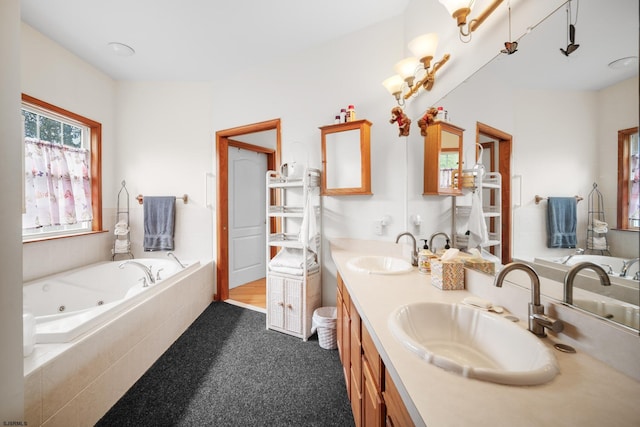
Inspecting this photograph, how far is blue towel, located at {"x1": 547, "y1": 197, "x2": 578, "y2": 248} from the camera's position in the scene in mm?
724

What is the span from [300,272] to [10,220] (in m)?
1.68

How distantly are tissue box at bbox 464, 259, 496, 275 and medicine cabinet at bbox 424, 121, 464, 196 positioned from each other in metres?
0.39

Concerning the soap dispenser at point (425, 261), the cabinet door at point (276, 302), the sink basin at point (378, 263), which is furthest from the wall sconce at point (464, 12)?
the cabinet door at point (276, 302)

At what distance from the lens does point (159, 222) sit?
3039 millimetres

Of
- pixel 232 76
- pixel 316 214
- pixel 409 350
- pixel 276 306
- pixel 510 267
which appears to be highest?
pixel 232 76

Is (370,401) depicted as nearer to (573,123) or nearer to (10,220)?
(573,123)

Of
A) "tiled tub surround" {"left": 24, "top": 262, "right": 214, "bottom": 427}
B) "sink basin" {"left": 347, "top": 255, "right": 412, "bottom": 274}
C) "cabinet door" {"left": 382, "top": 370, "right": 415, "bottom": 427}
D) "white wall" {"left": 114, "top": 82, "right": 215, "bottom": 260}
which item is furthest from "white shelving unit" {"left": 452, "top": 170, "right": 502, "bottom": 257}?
"white wall" {"left": 114, "top": 82, "right": 215, "bottom": 260}

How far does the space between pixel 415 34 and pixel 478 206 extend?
1487mm

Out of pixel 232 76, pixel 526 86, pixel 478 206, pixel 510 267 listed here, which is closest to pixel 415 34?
pixel 526 86

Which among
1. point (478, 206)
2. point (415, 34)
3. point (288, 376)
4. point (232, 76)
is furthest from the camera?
point (232, 76)

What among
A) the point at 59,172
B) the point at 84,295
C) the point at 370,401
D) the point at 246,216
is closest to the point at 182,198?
the point at 246,216

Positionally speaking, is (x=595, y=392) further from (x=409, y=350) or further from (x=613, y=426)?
(x=409, y=350)

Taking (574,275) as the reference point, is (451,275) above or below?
below

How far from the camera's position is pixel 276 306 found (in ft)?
7.60
